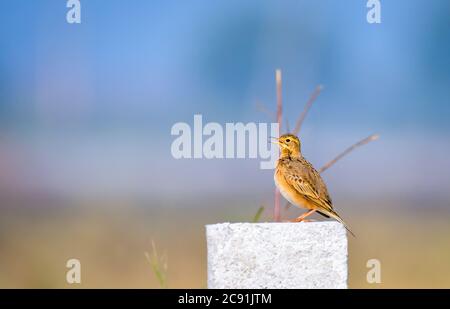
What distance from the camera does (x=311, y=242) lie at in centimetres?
452

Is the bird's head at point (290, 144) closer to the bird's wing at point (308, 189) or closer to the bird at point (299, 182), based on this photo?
the bird at point (299, 182)

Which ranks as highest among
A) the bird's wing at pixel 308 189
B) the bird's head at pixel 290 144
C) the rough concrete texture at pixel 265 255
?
the bird's head at pixel 290 144

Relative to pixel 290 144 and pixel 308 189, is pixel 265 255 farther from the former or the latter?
pixel 290 144

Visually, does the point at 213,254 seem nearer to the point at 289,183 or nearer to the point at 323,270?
the point at 323,270

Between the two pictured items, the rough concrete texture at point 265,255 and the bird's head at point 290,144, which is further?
the bird's head at point 290,144

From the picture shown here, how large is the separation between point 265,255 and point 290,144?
1.58 meters

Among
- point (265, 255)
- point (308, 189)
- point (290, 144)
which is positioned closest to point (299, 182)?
point (308, 189)

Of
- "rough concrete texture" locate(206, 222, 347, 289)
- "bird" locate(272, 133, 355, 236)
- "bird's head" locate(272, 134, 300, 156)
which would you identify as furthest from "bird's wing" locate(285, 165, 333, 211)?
"rough concrete texture" locate(206, 222, 347, 289)

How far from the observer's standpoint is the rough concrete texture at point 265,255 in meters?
4.48

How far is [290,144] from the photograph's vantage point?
5.84m

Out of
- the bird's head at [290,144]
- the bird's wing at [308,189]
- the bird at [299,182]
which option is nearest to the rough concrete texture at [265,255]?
the bird at [299,182]

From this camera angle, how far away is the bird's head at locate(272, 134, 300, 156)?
5836mm
